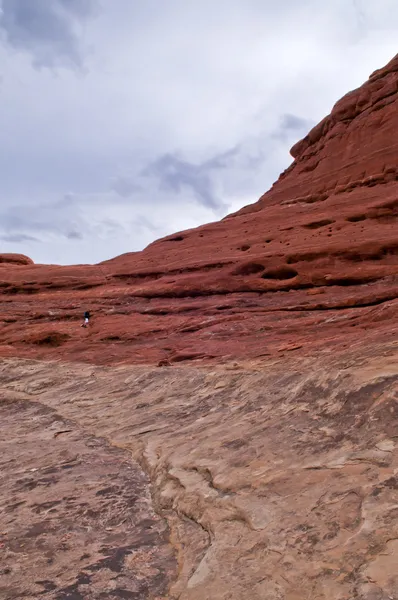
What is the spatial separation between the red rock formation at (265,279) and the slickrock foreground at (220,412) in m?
0.13

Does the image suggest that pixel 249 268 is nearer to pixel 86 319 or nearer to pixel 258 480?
pixel 86 319

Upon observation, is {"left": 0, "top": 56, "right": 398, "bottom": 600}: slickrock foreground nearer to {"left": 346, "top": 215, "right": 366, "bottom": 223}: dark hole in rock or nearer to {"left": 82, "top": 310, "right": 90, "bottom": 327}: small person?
{"left": 346, "top": 215, "right": 366, "bottom": 223}: dark hole in rock

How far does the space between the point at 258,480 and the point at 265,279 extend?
16745 mm

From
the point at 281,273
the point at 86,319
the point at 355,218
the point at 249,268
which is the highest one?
the point at 355,218

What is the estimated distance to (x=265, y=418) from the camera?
985 centimetres

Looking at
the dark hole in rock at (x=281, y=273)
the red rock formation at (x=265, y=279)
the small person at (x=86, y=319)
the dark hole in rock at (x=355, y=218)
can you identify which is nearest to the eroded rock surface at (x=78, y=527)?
the red rock formation at (x=265, y=279)

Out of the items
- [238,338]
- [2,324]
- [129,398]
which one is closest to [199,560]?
[129,398]

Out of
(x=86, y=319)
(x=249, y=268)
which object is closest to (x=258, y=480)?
(x=249, y=268)

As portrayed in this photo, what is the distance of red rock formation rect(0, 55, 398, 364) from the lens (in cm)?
1847

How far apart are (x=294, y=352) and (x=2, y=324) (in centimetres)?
2043

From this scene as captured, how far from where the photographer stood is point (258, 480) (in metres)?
7.10

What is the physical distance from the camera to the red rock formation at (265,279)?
1847cm

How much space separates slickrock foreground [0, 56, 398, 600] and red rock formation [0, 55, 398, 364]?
13 cm

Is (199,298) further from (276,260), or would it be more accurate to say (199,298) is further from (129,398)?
(129,398)
